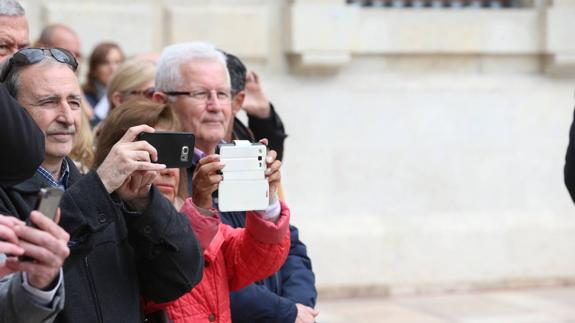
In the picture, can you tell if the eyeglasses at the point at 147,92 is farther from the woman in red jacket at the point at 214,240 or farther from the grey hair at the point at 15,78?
the grey hair at the point at 15,78

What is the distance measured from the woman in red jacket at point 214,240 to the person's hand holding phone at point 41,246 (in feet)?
3.09

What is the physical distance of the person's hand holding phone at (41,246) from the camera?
234cm

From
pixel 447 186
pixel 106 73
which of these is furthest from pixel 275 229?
pixel 447 186

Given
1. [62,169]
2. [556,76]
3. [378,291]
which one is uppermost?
[62,169]

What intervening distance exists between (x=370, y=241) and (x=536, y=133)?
155 centimetres

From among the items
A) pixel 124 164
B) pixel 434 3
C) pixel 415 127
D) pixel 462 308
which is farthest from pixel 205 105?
pixel 434 3

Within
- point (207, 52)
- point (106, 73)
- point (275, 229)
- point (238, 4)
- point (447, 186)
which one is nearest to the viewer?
point (275, 229)

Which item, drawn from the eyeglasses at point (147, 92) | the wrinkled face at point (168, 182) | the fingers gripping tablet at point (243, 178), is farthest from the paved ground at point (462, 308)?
the fingers gripping tablet at point (243, 178)

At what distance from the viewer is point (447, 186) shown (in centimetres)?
853

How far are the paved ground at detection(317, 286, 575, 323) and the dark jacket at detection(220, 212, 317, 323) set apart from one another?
120 inches

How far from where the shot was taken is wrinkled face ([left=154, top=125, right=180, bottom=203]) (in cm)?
350

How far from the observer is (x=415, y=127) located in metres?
8.44

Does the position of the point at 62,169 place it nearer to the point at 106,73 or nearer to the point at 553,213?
the point at 106,73

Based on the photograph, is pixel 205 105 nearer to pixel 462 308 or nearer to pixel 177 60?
pixel 177 60
